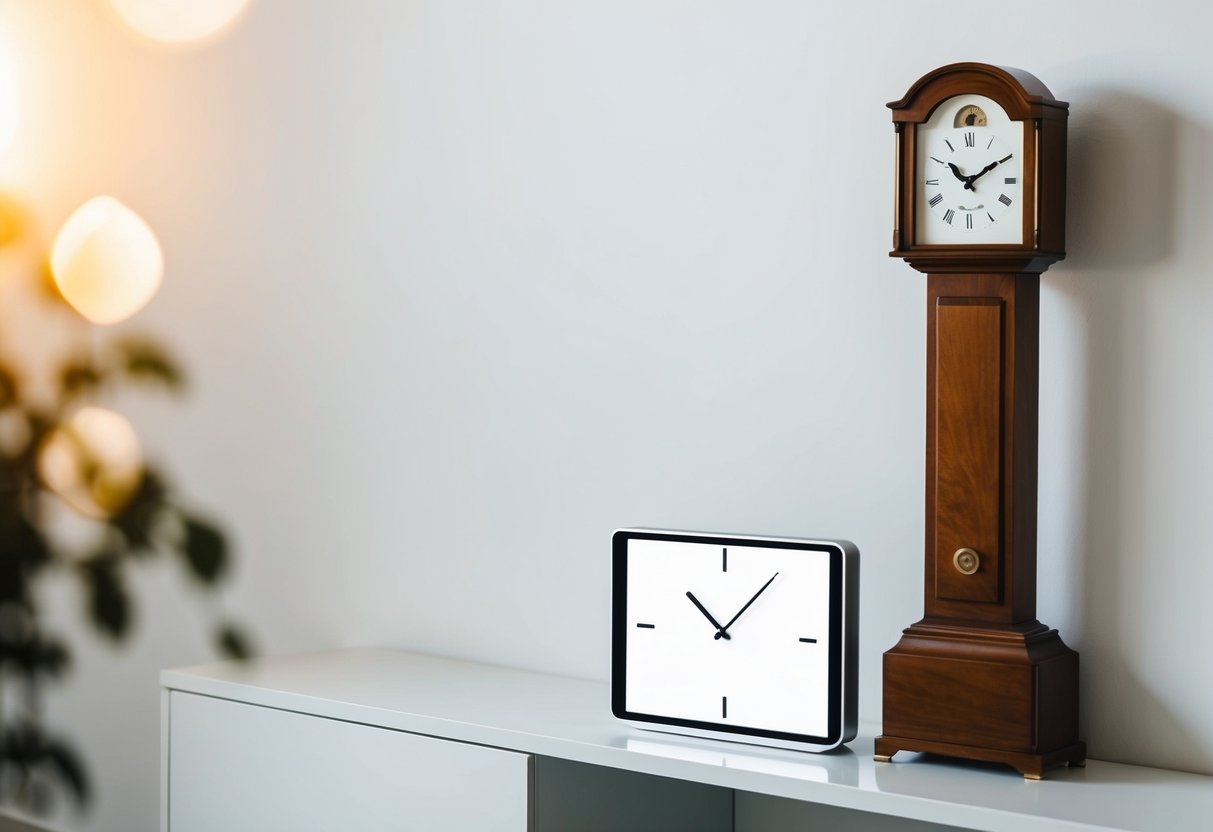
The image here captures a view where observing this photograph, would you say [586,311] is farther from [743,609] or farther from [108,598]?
[108,598]

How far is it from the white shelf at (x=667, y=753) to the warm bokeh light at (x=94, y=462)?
0.70 m

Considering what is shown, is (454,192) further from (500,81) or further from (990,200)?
(990,200)

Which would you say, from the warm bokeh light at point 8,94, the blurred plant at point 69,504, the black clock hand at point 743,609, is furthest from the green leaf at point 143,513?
the black clock hand at point 743,609

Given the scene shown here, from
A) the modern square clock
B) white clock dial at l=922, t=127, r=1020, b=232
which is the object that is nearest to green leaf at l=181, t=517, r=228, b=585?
the modern square clock

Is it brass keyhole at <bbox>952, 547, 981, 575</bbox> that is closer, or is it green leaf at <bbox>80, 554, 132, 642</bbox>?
brass keyhole at <bbox>952, 547, 981, 575</bbox>

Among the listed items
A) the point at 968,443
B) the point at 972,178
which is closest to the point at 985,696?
the point at 968,443

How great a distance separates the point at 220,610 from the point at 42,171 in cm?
96

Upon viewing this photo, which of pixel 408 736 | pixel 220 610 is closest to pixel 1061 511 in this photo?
pixel 408 736

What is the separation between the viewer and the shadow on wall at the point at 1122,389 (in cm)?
147

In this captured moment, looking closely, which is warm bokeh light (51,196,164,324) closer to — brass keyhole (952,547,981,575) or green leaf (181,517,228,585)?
green leaf (181,517,228,585)

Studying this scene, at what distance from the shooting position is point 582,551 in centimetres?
195

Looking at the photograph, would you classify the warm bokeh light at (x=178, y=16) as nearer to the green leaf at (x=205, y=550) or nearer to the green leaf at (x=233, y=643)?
the green leaf at (x=205, y=550)

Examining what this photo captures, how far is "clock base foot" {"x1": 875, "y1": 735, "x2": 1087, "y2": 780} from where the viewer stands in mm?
1399

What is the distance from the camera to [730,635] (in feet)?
5.11
